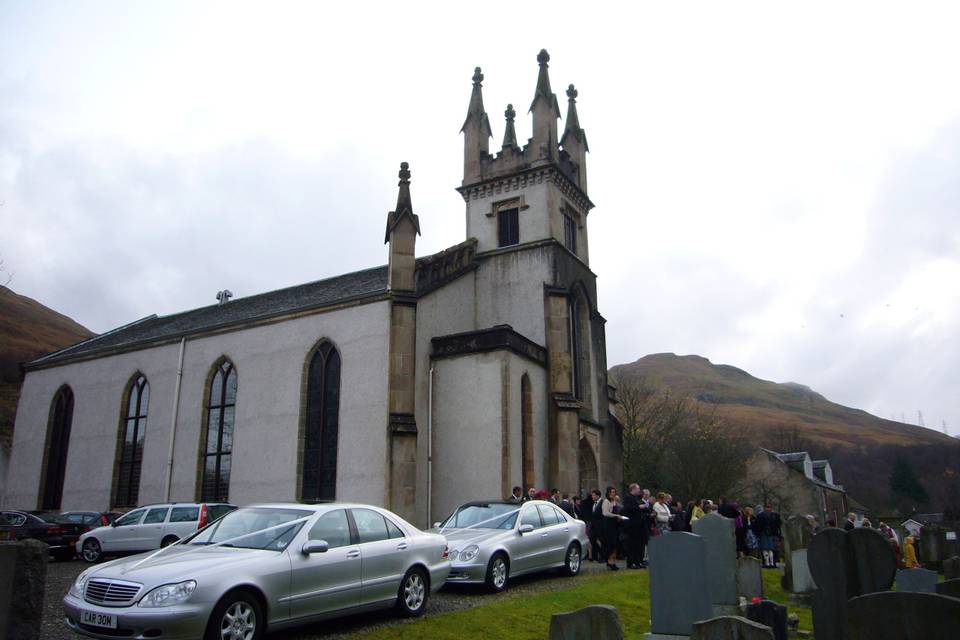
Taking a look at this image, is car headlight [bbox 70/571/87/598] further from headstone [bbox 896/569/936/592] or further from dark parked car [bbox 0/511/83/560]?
dark parked car [bbox 0/511/83/560]

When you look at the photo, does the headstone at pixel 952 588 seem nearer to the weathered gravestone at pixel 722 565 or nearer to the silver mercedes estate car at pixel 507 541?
the weathered gravestone at pixel 722 565

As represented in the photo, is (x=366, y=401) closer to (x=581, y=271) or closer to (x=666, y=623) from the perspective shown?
(x=581, y=271)

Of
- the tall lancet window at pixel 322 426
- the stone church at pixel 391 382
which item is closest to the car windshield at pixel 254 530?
the stone church at pixel 391 382

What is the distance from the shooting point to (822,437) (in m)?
135

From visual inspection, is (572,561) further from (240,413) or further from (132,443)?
(132,443)

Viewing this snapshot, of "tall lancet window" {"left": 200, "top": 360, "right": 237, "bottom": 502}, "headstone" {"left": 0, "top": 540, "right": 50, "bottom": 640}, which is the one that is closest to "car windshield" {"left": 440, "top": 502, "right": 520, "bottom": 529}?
"headstone" {"left": 0, "top": 540, "right": 50, "bottom": 640}

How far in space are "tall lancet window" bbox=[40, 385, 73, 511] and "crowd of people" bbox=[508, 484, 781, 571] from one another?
935 inches

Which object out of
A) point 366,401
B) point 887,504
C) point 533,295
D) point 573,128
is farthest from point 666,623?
point 887,504

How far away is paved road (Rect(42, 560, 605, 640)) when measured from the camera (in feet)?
32.4

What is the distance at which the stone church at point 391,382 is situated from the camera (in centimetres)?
2434

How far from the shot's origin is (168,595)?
811 cm

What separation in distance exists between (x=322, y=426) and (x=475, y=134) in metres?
15.2

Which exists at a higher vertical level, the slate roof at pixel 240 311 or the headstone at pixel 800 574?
the slate roof at pixel 240 311

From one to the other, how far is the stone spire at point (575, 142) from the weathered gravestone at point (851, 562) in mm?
27272
